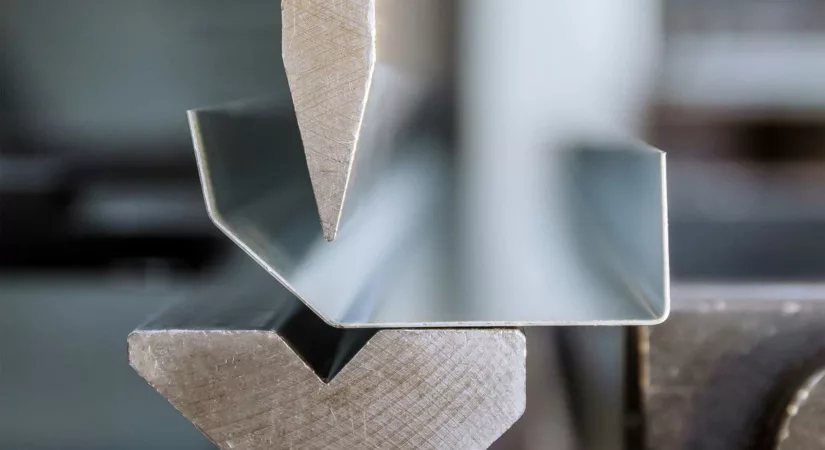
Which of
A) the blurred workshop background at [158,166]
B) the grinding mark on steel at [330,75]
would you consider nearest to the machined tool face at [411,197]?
the grinding mark on steel at [330,75]

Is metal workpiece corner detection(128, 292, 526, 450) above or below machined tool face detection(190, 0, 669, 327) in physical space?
below

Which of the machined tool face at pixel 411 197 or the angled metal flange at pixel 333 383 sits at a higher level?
the machined tool face at pixel 411 197

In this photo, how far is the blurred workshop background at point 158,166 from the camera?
632mm

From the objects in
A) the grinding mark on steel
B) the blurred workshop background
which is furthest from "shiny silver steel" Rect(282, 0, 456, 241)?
the blurred workshop background

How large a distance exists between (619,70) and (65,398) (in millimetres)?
675

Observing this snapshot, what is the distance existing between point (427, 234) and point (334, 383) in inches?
5.1

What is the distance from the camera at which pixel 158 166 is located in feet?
2.19

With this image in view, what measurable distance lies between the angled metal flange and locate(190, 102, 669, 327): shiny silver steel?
2cm

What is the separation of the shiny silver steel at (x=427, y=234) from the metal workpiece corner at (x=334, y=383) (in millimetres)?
25

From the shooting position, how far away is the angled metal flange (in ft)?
1.15

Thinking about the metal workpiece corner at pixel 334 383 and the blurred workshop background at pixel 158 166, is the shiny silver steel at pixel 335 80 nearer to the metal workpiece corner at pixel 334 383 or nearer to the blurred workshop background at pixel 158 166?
the metal workpiece corner at pixel 334 383

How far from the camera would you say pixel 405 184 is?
45cm

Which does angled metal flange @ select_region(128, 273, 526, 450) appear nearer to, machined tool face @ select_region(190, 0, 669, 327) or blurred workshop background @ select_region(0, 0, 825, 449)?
machined tool face @ select_region(190, 0, 669, 327)

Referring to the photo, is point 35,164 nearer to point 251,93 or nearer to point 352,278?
point 251,93
